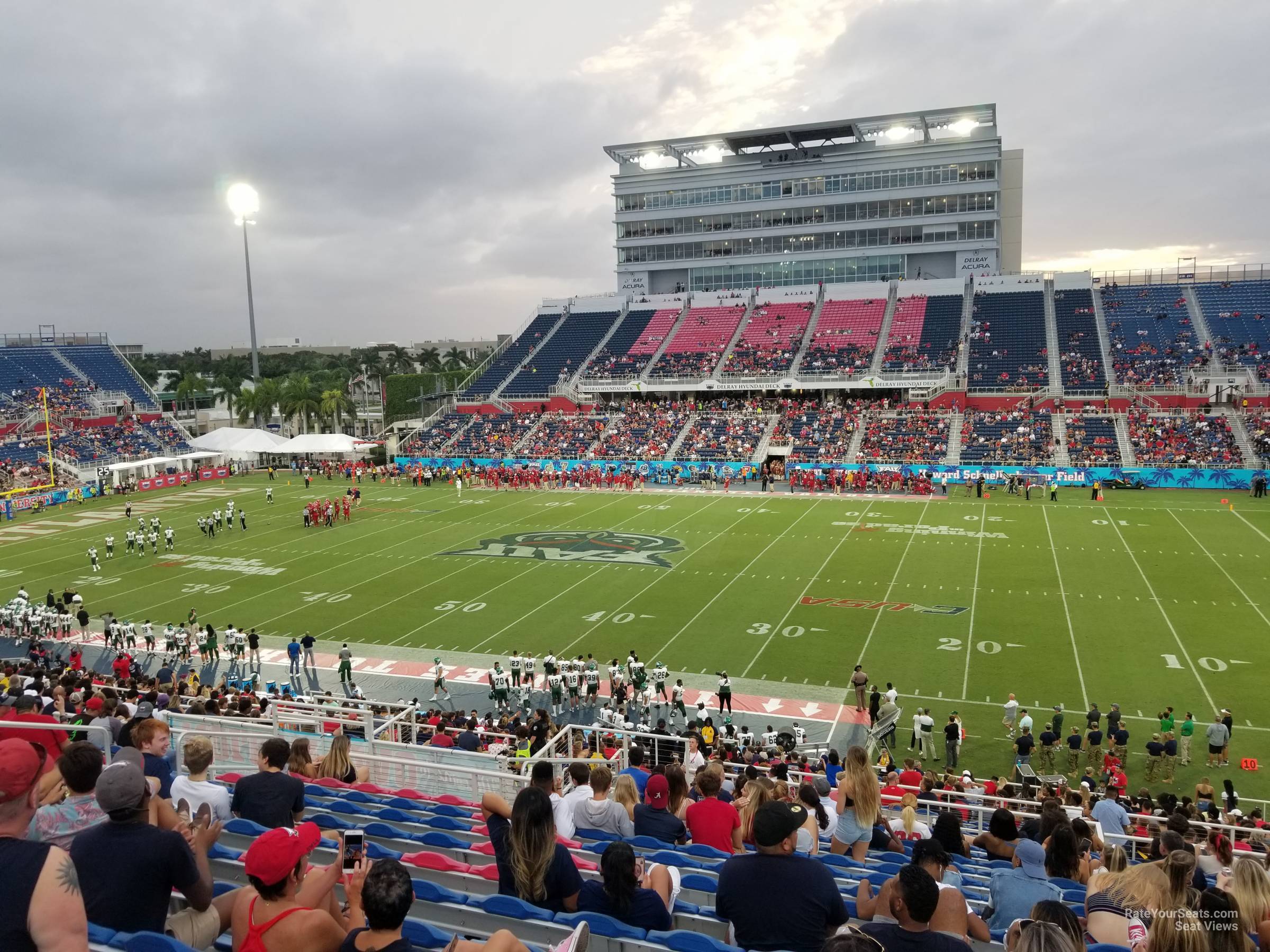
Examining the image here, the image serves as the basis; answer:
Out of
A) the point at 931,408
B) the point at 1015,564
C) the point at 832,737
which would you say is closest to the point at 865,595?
the point at 1015,564

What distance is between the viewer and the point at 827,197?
224 feet

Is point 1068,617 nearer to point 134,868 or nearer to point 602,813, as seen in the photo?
point 602,813

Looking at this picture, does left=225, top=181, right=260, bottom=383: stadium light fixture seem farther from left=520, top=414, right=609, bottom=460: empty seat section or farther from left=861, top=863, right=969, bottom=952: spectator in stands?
left=861, top=863, right=969, bottom=952: spectator in stands

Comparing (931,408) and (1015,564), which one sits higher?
(931,408)

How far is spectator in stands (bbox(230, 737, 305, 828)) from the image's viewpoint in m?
5.73

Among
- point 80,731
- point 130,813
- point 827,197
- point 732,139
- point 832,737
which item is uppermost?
point 732,139

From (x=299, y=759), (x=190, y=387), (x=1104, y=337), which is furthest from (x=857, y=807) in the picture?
(x=190, y=387)

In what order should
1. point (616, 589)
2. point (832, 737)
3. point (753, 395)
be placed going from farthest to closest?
point (753, 395) < point (616, 589) < point (832, 737)

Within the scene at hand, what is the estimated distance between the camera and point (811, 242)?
69875 mm

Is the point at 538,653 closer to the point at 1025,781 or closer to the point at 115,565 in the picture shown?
the point at 1025,781

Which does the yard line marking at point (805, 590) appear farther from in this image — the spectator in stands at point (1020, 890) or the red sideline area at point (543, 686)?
the spectator in stands at point (1020, 890)

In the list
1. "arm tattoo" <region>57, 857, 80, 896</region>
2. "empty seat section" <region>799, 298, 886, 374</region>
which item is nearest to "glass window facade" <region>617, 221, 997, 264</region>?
"empty seat section" <region>799, 298, 886, 374</region>

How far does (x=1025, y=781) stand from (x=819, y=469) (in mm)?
33659

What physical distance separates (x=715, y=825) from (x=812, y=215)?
68678 mm
